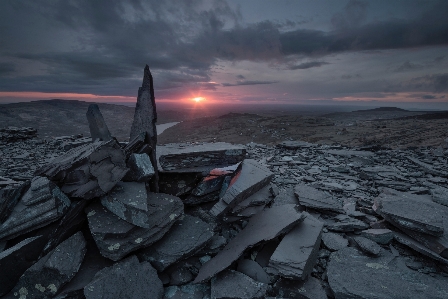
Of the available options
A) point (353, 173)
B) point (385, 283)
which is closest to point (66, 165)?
point (385, 283)

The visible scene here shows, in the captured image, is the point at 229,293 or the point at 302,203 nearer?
the point at 229,293

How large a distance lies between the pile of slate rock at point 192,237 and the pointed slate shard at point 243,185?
32mm

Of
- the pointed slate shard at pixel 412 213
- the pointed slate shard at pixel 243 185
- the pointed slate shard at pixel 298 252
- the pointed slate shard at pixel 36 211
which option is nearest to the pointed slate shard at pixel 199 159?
the pointed slate shard at pixel 243 185

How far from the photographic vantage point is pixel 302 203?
15.5ft

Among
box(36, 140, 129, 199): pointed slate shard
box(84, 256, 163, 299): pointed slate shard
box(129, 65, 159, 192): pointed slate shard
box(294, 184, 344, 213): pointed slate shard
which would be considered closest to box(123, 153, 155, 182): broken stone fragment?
box(36, 140, 129, 199): pointed slate shard

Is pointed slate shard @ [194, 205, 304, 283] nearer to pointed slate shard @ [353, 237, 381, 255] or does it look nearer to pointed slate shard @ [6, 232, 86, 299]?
pointed slate shard @ [353, 237, 381, 255]

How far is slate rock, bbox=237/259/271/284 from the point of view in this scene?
3.09m

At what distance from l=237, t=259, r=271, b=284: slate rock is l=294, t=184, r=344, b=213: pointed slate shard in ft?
6.53

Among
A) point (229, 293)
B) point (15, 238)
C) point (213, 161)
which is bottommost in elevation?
point (229, 293)

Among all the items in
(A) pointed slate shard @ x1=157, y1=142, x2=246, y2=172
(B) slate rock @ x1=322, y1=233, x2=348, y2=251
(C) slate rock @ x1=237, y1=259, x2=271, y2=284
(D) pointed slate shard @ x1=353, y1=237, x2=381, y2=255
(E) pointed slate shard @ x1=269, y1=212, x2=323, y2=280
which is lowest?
(C) slate rock @ x1=237, y1=259, x2=271, y2=284

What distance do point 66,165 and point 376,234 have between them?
530 centimetres

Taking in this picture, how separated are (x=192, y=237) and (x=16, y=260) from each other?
2.26m

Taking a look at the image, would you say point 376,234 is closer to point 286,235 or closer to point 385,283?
point 385,283

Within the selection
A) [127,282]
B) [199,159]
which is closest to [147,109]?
[199,159]
